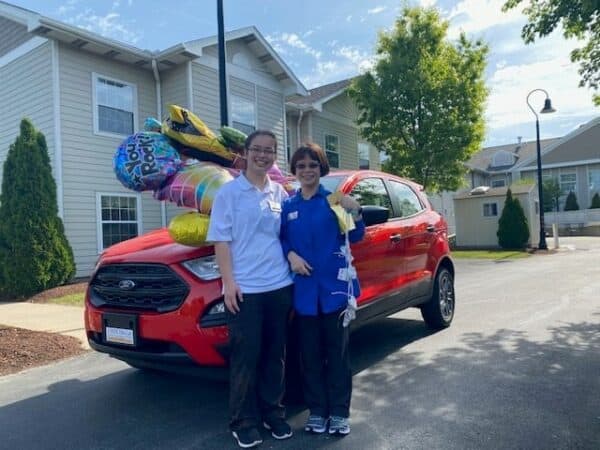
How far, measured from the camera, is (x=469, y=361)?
184 inches

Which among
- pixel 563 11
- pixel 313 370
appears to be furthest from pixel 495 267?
pixel 313 370

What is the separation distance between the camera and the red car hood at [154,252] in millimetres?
3438

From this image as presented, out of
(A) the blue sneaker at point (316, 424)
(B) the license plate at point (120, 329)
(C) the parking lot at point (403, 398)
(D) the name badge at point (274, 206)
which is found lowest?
(C) the parking lot at point (403, 398)

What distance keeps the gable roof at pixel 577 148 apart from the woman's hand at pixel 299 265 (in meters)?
42.9

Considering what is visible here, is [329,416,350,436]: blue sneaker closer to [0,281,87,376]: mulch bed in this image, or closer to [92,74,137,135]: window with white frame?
[0,281,87,376]: mulch bed

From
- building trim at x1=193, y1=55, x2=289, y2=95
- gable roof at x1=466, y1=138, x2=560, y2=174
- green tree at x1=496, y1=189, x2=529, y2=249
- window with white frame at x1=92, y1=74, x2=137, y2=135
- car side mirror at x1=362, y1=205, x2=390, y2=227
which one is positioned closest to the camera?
car side mirror at x1=362, y1=205, x2=390, y2=227

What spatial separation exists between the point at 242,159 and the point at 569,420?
115 inches

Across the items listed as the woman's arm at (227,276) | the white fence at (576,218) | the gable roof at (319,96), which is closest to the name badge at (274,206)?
the woman's arm at (227,276)

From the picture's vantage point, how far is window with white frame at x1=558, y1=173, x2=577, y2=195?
4091 cm

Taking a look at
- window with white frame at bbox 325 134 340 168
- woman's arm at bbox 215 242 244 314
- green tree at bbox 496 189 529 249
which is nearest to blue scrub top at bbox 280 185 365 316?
woman's arm at bbox 215 242 244 314

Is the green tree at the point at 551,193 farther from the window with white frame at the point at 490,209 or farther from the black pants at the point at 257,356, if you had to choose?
the black pants at the point at 257,356

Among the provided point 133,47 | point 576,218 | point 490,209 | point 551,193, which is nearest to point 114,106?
point 133,47

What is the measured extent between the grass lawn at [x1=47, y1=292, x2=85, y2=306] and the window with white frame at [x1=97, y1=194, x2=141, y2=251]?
2.74 m

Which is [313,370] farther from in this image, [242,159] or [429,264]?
[429,264]
